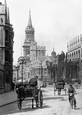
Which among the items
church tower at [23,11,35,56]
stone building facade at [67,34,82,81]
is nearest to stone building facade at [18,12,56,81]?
church tower at [23,11,35,56]

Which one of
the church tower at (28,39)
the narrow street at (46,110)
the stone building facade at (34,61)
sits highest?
the church tower at (28,39)

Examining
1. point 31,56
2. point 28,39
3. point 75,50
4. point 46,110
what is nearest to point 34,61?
point 31,56

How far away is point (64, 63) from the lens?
97.6 metres

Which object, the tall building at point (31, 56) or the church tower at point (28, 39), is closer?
the tall building at point (31, 56)

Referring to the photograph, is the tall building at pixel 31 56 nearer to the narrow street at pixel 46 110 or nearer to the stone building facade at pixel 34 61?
the stone building facade at pixel 34 61

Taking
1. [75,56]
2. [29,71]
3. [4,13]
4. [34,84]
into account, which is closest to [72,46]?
[75,56]

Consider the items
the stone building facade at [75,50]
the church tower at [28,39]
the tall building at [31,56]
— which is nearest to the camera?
the stone building facade at [75,50]

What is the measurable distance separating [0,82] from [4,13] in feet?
33.7

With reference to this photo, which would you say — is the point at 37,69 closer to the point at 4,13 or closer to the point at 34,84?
the point at 4,13

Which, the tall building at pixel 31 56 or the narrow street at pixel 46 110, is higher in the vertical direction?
the tall building at pixel 31 56

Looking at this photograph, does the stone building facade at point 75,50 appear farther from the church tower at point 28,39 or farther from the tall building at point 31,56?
the church tower at point 28,39

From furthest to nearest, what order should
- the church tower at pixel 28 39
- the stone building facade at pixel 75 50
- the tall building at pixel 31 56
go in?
the church tower at pixel 28 39 < the tall building at pixel 31 56 < the stone building facade at pixel 75 50

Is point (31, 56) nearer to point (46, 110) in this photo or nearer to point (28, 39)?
point (28, 39)

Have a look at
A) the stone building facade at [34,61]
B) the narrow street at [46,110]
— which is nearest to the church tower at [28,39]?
the stone building facade at [34,61]
